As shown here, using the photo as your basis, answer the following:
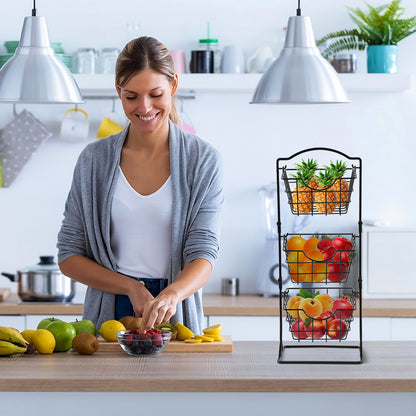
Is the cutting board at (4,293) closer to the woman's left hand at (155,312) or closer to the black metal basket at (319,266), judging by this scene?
the woman's left hand at (155,312)

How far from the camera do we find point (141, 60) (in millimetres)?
2264

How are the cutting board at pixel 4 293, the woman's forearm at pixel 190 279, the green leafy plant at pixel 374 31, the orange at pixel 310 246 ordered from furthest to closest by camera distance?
the green leafy plant at pixel 374 31, the cutting board at pixel 4 293, the woman's forearm at pixel 190 279, the orange at pixel 310 246

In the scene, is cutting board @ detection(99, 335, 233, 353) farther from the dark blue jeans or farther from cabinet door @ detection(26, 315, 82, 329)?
cabinet door @ detection(26, 315, 82, 329)

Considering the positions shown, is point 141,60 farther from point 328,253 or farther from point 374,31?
point 374,31

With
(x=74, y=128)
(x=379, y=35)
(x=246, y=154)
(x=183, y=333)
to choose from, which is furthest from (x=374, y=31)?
(x=183, y=333)

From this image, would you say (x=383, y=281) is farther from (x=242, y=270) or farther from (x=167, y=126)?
(x=167, y=126)

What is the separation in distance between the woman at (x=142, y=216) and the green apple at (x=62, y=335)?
248mm

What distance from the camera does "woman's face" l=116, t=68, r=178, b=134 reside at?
2242 mm

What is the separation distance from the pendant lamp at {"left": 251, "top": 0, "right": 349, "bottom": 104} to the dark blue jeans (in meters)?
0.59

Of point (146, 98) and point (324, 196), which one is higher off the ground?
point (146, 98)

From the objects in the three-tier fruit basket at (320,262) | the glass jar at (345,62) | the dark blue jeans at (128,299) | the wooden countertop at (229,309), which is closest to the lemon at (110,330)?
the dark blue jeans at (128,299)

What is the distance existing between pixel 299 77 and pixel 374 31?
6.01ft

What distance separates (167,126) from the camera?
8.00ft

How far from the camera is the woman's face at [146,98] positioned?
2242 millimetres
